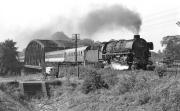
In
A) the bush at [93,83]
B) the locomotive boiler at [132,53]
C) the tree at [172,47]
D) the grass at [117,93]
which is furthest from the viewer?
the tree at [172,47]

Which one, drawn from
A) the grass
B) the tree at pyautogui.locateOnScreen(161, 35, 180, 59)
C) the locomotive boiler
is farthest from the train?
the tree at pyautogui.locateOnScreen(161, 35, 180, 59)

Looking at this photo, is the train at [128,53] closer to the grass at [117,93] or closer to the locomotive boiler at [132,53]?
the locomotive boiler at [132,53]

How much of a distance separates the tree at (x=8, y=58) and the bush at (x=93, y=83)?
1562 inches

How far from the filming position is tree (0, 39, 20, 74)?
2403 inches

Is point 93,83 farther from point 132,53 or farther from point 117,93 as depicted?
point 132,53

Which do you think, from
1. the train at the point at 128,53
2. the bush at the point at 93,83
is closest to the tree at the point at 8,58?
the train at the point at 128,53

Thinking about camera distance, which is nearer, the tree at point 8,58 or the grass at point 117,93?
the grass at point 117,93

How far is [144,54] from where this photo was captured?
28594 millimetres

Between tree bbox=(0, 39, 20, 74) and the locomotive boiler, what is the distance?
119ft

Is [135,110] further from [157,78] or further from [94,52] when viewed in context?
[94,52]

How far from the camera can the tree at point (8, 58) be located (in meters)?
61.0

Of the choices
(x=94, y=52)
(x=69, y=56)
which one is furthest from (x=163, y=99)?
(x=69, y=56)

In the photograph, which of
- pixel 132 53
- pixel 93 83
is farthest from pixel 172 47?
pixel 93 83

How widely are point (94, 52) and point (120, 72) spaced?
34.9ft
